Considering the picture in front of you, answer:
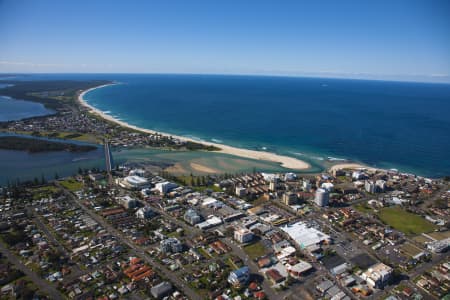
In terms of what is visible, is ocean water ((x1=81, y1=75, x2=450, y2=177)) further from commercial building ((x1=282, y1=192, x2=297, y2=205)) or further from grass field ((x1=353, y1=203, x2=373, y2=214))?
commercial building ((x1=282, y1=192, x2=297, y2=205))

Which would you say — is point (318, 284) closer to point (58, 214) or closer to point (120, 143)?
point (58, 214)

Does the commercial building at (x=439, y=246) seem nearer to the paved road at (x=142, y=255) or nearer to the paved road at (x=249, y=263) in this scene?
the paved road at (x=249, y=263)

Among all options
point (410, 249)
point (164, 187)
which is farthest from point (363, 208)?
point (164, 187)

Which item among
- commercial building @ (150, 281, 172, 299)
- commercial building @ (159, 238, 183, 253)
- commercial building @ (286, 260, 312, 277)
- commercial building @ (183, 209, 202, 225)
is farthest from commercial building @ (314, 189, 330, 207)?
commercial building @ (150, 281, 172, 299)

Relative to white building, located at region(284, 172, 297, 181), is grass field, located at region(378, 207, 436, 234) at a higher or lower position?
lower

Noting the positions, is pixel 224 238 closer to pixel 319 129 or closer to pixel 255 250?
pixel 255 250

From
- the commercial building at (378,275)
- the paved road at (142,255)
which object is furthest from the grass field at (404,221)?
the paved road at (142,255)
